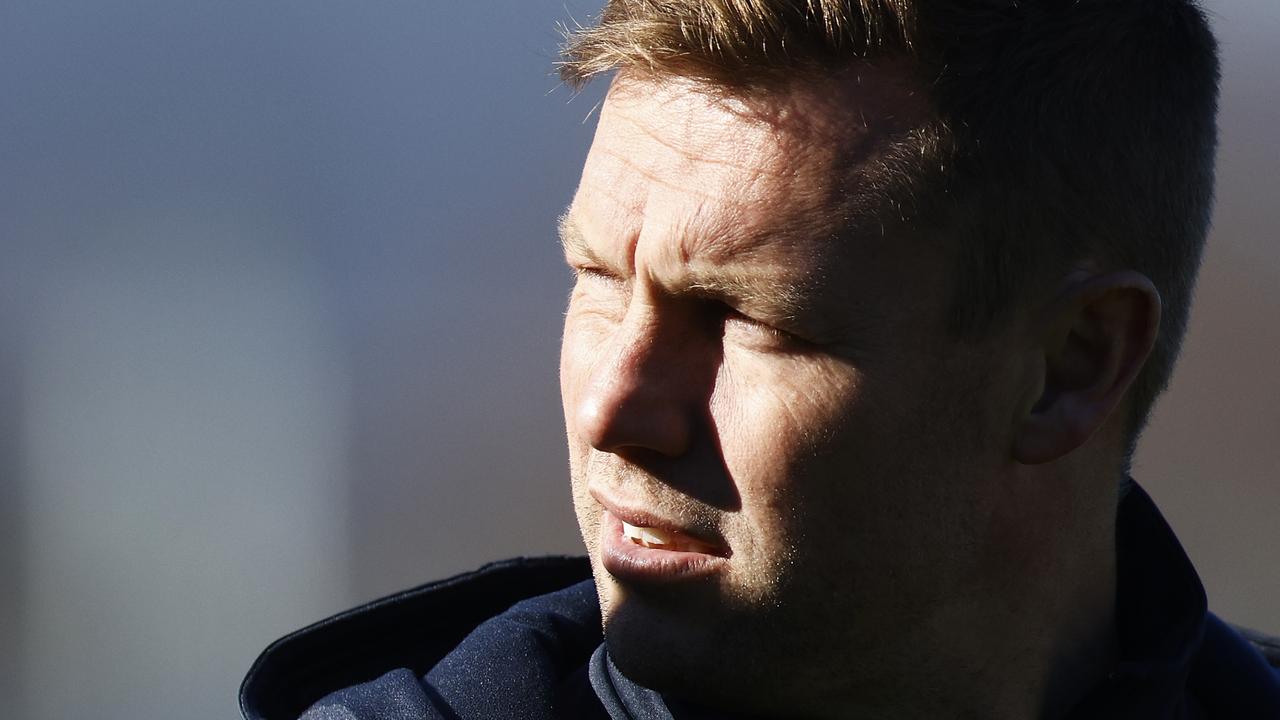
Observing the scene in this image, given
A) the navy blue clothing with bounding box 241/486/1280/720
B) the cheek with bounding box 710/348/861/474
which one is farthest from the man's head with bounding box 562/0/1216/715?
the navy blue clothing with bounding box 241/486/1280/720

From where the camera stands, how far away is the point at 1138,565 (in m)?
1.74

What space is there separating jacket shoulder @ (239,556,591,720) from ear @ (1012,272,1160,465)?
78 centimetres

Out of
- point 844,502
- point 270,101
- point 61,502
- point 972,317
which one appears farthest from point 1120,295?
point 61,502

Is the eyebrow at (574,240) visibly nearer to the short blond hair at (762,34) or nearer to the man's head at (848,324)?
the man's head at (848,324)

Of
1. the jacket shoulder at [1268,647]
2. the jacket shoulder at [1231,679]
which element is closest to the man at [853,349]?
the jacket shoulder at [1231,679]

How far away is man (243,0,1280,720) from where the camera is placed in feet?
4.44

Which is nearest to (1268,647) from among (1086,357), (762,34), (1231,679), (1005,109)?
(1231,679)

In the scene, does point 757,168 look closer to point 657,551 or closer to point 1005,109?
point 1005,109

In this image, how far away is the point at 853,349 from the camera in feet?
4.44

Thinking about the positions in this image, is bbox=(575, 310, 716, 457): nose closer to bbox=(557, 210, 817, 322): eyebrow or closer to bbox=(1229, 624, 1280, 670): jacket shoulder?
bbox=(557, 210, 817, 322): eyebrow

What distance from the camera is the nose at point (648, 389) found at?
4.45 ft

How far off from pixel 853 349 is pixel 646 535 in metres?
0.31

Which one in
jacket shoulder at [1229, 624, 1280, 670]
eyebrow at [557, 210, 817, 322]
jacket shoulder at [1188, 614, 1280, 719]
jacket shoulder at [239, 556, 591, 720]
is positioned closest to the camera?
eyebrow at [557, 210, 817, 322]

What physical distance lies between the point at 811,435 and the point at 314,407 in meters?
1.37
